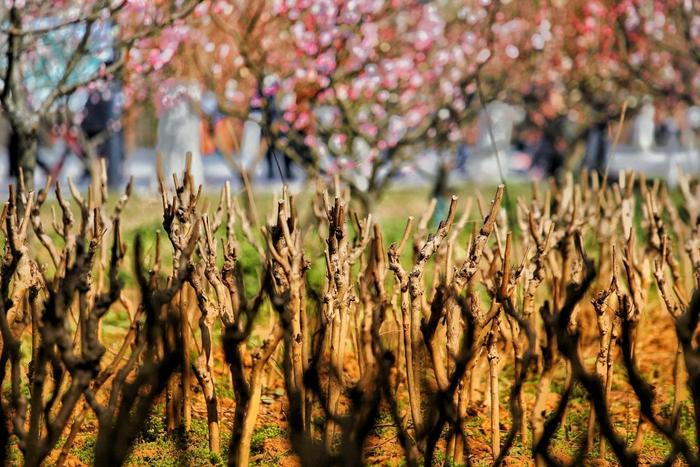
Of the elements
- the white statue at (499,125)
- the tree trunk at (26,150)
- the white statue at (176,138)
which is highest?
the white statue at (499,125)

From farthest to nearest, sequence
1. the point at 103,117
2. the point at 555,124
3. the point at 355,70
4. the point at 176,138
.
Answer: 1. the point at 555,124
2. the point at 103,117
3. the point at 176,138
4. the point at 355,70

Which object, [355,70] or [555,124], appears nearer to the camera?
[355,70]

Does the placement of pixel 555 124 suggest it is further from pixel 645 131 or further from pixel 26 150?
pixel 26 150

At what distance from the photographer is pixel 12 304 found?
3.30 meters

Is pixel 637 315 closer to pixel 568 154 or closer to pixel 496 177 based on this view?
pixel 568 154

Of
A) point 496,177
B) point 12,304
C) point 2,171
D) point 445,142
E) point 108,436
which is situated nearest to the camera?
point 108,436

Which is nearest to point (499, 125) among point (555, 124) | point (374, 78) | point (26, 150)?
point (555, 124)

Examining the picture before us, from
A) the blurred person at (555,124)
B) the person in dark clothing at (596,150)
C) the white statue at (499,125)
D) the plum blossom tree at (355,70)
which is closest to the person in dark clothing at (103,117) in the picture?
the plum blossom tree at (355,70)

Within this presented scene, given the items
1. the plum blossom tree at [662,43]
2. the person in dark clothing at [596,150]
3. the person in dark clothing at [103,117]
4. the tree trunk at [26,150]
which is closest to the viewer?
the tree trunk at [26,150]

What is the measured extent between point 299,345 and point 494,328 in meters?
0.72

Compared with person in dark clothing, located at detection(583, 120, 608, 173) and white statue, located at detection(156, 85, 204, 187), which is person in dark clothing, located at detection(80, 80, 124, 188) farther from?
person in dark clothing, located at detection(583, 120, 608, 173)

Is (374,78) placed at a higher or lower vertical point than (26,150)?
higher

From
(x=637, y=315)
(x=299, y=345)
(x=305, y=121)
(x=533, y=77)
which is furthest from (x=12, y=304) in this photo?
(x=533, y=77)

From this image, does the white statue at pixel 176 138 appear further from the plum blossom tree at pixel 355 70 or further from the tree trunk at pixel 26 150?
the tree trunk at pixel 26 150
